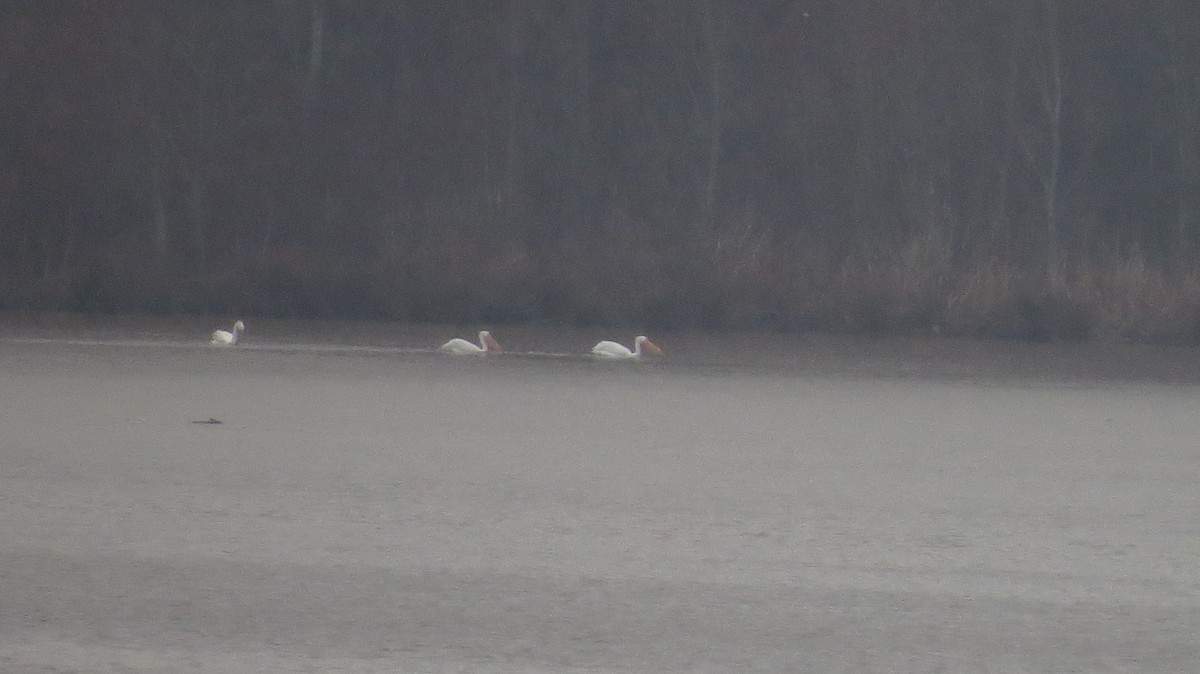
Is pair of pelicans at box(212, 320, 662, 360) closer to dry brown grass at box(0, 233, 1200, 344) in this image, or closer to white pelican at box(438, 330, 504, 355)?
white pelican at box(438, 330, 504, 355)

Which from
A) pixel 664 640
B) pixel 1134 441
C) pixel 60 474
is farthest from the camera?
pixel 1134 441

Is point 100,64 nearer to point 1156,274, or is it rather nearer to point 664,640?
point 1156,274

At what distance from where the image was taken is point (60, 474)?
1236cm

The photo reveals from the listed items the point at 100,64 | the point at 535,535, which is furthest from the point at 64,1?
the point at 535,535

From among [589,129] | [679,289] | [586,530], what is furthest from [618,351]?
[589,129]

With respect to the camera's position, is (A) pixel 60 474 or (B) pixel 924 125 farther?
(B) pixel 924 125

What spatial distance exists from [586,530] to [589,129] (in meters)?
42.8

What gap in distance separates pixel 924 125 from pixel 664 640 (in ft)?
144

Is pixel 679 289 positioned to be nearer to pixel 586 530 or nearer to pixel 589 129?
pixel 589 129

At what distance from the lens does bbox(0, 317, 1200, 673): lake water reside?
7.52m

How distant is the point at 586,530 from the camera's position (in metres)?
10.4

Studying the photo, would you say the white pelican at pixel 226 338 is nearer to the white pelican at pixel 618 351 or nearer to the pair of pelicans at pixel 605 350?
the pair of pelicans at pixel 605 350

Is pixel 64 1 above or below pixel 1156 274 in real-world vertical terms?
above

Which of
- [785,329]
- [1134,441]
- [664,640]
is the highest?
[664,640]
